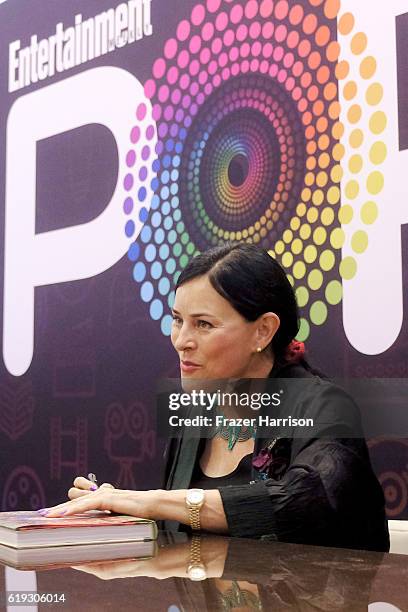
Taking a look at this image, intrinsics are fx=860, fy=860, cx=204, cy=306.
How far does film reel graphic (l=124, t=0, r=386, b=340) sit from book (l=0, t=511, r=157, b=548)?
1.36 m

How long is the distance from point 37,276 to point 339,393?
2.12 meters

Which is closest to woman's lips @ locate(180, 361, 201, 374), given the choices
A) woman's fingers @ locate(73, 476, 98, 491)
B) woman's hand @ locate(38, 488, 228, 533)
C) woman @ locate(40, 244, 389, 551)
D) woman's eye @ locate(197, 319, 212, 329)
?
woman @ locate(40, 244, 389, 551)

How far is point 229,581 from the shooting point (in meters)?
1.20

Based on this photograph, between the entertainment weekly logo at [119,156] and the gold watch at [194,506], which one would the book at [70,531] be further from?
the entertainment weekly logo at [119,156]

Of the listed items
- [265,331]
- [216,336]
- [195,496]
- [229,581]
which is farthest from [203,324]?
[229,581]

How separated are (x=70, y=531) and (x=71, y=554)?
4 cm

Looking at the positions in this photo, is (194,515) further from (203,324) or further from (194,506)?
(203,324)

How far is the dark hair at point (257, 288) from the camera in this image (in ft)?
7.59

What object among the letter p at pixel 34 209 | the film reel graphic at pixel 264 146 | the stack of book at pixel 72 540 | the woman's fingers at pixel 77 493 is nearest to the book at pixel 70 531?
the stack of book at pixel 72 540

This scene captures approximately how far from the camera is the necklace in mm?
2178

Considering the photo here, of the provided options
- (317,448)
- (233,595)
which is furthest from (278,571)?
(317,448)

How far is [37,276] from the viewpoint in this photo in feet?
12.7

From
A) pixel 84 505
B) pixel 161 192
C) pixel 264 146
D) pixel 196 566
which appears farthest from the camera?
pixel 161 192

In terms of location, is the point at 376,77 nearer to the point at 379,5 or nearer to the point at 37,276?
the point at 379,5
